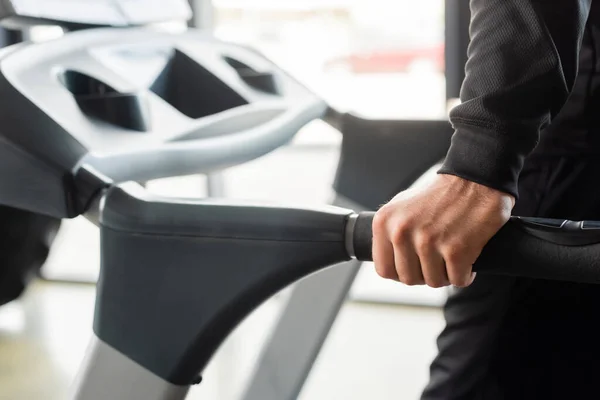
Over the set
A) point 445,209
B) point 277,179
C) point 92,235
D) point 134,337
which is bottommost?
point 92,235

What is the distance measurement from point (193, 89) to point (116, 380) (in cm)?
65

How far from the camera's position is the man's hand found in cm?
69

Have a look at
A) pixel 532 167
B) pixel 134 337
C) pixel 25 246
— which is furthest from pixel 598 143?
pixel 25 246

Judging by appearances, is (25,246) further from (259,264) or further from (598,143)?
(598,143)

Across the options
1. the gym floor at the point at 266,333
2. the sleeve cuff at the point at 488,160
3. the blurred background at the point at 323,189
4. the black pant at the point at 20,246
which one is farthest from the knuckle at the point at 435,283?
the blurred background at the point at 323,189

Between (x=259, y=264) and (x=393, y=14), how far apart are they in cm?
205

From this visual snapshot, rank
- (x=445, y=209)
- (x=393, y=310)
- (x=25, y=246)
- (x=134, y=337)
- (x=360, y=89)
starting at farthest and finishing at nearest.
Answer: (x=360, y=89), (x=393, y=310), (x=25, y=246), (x=134, y=337), (x=445, y=209)

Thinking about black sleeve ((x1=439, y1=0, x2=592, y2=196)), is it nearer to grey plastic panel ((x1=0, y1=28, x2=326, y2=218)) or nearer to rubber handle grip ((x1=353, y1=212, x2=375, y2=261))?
rubber handle grip ((x1=353, y1=212, x2=375, y2=261))

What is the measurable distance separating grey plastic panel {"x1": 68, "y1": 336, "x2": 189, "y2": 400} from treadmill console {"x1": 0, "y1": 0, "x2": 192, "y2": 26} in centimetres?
57

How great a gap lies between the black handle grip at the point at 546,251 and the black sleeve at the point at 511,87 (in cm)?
6

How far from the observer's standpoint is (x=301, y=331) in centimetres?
146

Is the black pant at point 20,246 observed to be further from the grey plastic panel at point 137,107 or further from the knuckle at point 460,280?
the knuckle at point 460,280

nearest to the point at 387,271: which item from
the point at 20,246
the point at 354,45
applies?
the point at 20,246

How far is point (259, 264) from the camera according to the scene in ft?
2.53
